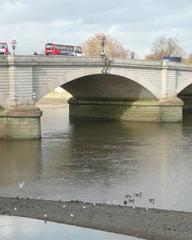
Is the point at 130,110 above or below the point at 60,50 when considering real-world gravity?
below

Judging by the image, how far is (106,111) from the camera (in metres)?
37.8

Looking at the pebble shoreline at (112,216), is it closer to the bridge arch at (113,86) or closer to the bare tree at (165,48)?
the bridge arch at (113,86)

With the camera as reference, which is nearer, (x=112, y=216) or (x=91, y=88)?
(x=112, y=216)

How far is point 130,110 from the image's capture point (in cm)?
3694

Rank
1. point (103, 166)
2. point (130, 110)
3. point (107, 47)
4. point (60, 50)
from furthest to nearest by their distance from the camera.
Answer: point (107, 47) → point (130, 110) → point (60, 50) → point (103, 166)

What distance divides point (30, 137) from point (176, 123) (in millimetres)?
13402

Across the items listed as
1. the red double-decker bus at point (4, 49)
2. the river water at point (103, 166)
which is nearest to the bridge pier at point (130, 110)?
the river water at point (103, 166)

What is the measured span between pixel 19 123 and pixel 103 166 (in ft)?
23.0

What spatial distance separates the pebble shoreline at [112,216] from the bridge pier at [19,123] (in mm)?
12139

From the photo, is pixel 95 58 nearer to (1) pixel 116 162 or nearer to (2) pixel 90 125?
(2) pixel 90 125

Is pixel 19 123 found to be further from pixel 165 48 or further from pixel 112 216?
pixel 165 48

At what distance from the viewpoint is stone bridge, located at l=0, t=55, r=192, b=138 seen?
24.0 meters

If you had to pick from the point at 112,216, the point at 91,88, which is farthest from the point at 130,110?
the point at 112,216

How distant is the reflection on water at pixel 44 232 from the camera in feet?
27.5
